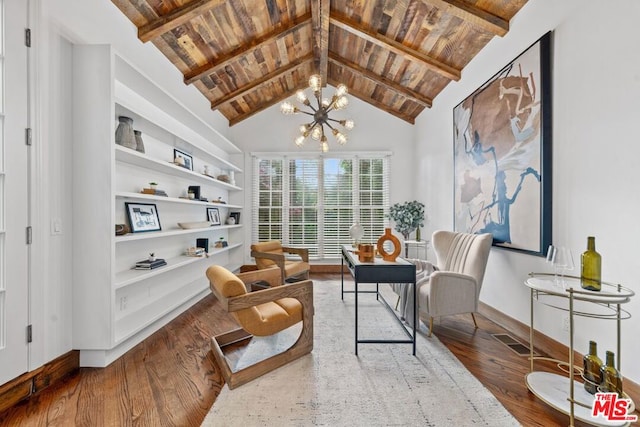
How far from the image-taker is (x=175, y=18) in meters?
2.97

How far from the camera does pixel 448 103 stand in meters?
4.36

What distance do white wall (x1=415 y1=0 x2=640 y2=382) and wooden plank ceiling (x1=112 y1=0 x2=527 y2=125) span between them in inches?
29.9

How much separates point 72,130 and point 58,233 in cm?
80

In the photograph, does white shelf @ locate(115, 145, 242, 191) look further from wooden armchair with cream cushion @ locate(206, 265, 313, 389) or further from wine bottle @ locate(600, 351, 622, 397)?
wine bottle @ locate(600, 351, 622, 397)

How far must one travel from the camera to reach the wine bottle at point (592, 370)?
173cm

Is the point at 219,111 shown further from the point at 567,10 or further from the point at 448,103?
the point at 567,10

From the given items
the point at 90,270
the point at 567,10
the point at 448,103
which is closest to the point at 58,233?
the point at 90,270

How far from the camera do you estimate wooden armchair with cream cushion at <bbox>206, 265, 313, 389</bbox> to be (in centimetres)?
204

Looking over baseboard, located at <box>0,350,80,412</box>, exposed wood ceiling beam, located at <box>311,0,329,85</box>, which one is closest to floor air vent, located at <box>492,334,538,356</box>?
baseboard, located at <box>0,350,80,412</box>

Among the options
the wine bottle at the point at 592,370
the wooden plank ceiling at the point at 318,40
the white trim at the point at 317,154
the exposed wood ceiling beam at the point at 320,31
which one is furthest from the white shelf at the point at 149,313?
the exposed wood ceiling beam at the point at 320,31

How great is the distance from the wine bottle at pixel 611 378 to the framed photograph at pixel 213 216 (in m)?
4.64

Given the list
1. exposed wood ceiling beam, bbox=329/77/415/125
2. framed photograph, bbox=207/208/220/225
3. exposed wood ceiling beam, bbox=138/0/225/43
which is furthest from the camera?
exposed wood ceiling beam, bbox=329/77/415/125

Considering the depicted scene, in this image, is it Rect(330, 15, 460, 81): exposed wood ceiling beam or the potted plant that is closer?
Rect(330, 15, 460, 81): exposed wood ceiling beam

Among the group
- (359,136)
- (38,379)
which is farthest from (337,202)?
(38,379)
